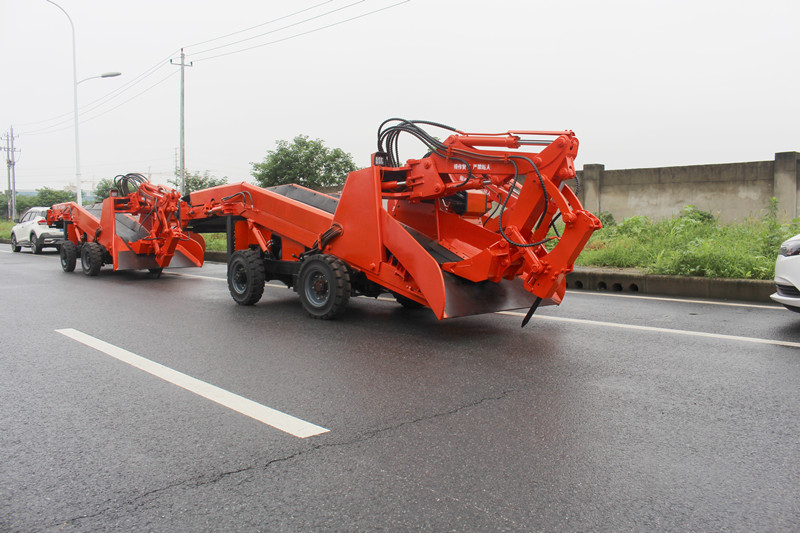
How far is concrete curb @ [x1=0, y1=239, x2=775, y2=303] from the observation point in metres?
9.15

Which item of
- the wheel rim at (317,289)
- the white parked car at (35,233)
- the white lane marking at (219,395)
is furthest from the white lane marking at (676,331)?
the white parked car at (35,233)

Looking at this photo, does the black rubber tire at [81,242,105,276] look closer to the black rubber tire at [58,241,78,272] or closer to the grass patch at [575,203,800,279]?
the black rubber tire at [58,241,78,272]

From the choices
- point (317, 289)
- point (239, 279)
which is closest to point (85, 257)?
point (239, 279)

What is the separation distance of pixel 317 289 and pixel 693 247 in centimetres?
663

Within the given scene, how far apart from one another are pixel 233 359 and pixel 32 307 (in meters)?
4.94

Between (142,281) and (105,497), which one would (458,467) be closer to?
(105,497)

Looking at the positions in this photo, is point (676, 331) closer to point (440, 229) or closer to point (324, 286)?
point (440, 229)

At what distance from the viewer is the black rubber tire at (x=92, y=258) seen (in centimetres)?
1354

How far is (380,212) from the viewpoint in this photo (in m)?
7.04

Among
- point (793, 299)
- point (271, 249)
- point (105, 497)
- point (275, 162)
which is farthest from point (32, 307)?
point (275, 162)

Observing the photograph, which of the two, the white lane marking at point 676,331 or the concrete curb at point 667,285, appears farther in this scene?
the concrete curb at point 667,285

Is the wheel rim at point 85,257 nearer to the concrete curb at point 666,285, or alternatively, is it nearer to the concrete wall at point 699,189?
the concrete curb at point 666,285

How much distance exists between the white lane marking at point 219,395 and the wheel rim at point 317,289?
2.34 m

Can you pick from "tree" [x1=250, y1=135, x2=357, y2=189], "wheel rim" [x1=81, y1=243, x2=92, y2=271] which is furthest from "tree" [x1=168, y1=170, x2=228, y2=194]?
"wheel rim" [x1=81, y1=243, x2=92, y2=271]
